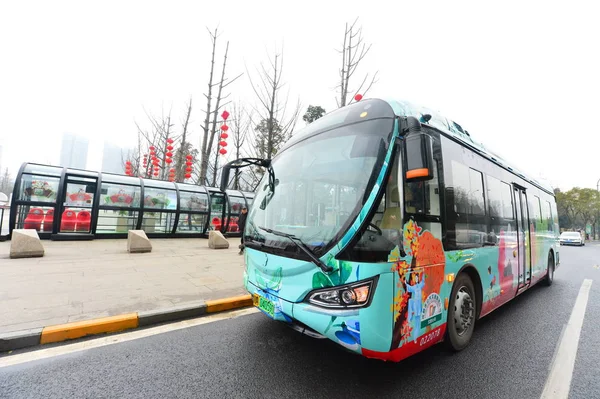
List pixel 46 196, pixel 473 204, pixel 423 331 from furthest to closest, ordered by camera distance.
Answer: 1. pixel 46 196
2. pixel 473 204
3. pixel 423 331

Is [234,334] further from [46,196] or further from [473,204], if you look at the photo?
[46,196]

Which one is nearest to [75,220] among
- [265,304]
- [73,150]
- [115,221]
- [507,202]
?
[115,221]

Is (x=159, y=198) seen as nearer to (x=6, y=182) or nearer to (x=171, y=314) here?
(x=171, y=314)

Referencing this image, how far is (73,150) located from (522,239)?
151 feet

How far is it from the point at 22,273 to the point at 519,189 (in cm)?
923

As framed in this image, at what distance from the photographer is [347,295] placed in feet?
6.86

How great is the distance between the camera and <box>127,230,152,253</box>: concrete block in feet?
25.4

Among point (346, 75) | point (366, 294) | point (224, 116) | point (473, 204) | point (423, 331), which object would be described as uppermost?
point (346, 75)

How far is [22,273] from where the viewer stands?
16.8 ft

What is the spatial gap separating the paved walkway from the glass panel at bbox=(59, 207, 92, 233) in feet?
5.55

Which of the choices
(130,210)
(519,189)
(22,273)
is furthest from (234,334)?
(130,210)

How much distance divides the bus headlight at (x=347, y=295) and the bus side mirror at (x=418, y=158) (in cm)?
86

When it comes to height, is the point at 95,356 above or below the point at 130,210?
below

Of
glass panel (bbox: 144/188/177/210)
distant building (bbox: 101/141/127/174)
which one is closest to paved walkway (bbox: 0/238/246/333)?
glass panel (bbox: 144/188/177/210)
